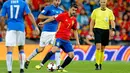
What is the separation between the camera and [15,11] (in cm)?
1343

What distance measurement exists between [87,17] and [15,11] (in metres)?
13.5

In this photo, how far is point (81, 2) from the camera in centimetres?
2761

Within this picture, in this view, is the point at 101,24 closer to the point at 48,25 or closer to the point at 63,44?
the point at 48,25

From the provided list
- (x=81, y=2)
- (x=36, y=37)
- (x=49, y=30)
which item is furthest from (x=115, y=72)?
(x=81, y=2)

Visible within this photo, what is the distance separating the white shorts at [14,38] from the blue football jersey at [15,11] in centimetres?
11

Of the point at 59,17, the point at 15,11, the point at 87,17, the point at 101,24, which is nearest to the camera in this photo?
the point at 15,11

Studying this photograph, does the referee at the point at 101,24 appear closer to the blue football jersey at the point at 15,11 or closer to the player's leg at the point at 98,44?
the player's leg at the point at 98,44

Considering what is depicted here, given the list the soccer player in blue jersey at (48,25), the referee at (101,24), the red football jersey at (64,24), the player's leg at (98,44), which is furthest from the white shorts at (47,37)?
the red football jersey at (64,24)

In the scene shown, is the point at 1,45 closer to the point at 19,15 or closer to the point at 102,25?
the point at 102,25

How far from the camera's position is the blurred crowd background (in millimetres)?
25094

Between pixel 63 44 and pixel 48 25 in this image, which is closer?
pixel 63 44

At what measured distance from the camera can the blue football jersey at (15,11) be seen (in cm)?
1339

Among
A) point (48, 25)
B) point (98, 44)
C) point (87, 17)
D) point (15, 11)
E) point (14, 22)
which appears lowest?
point (87, 17)

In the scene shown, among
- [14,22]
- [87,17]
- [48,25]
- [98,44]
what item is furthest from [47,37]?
[87,17]
